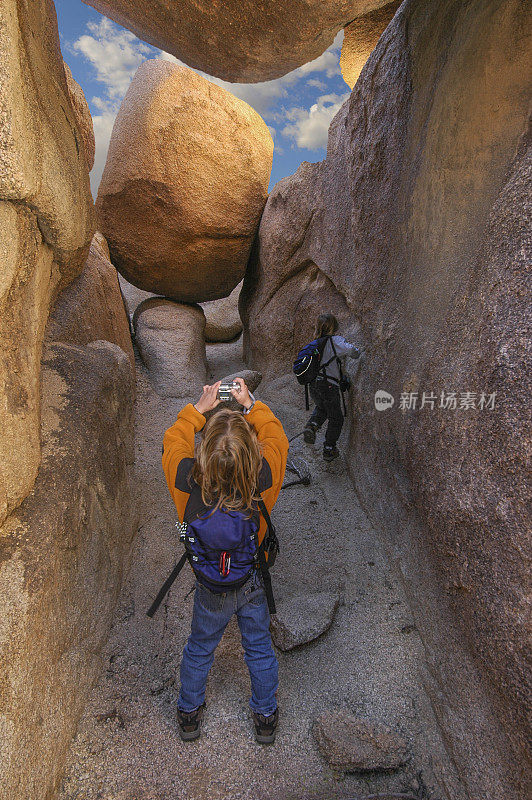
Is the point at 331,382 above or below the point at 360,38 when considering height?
below

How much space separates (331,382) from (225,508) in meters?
2.06

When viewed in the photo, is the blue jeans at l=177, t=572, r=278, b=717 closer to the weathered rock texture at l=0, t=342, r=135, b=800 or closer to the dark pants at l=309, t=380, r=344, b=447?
the weathered rock texture at l=0, t=342, r=135, b=800

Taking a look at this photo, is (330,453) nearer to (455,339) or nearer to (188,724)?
(455,339)

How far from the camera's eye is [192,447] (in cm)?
178

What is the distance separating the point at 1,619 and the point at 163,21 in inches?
106

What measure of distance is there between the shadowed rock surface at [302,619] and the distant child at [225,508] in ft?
1.19

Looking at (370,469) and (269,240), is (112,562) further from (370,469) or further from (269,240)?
(269,240)

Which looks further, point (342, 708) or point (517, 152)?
point (342, 708)

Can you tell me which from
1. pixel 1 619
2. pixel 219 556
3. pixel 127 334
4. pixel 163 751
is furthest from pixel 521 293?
pixel 127 334

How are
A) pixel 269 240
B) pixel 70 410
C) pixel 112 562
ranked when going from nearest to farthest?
1. pixel 70 410
2. pixel 112 562
3. pixel 269 240

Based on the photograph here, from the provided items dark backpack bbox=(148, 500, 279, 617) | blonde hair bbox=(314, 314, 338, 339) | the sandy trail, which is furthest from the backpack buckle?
blonde hair bbox=(314, 314, 338, 339)

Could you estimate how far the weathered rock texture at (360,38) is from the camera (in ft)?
14.9

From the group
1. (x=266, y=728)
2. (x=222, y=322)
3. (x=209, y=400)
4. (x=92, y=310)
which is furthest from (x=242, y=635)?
(x=222, y=322)

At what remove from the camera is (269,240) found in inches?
202
